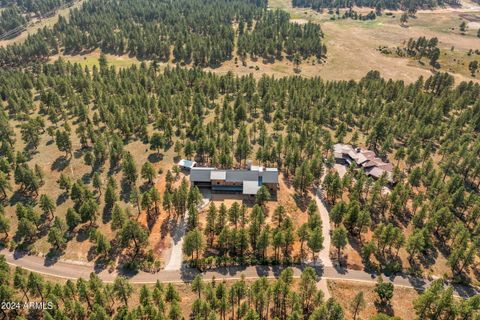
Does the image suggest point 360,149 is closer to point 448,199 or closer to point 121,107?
point 448,199

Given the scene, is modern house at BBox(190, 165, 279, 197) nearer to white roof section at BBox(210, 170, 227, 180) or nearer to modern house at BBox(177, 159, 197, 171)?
white roof section at BBox(210, 170, 227, 180)

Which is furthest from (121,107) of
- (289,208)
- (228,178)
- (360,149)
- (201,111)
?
(360,149)

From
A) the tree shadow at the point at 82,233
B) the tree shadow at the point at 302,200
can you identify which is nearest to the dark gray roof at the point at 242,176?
the tree shadow at the point at 302,200

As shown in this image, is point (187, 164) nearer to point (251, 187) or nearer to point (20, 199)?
point (251, 187)

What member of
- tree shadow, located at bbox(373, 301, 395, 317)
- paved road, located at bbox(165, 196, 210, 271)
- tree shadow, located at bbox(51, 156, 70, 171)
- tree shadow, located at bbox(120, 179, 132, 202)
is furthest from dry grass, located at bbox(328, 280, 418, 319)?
tree shadow, located at bbox(51, 156, 70, 171)

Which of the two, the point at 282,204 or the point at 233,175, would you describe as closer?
the point at 282,204

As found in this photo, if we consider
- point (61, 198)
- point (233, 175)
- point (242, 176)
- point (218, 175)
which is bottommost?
point (61, 198)

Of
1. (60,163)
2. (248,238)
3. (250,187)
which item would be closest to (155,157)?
(60,163)
